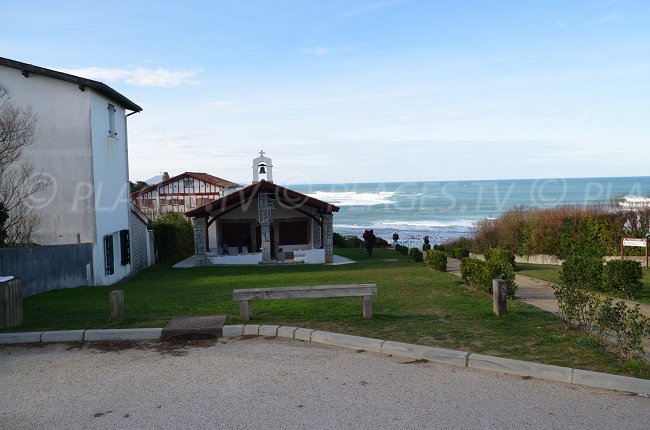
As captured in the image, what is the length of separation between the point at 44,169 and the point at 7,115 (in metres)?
1.81

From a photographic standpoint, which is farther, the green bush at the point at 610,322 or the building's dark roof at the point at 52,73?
the building's dark roof at the point at 52,73

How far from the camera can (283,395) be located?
6035 mm

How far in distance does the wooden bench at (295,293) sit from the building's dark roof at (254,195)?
56.2 ft

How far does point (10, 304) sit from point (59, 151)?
9488mm

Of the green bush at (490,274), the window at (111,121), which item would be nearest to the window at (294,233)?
the window at (111,121)

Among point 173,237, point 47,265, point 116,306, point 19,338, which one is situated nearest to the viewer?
point 19,338

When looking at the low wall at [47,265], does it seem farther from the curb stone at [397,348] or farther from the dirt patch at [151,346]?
the dirt patch at [151,346]

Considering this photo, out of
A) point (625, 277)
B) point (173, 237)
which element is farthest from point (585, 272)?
point (173, 237)

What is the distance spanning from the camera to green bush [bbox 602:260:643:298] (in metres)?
12.9

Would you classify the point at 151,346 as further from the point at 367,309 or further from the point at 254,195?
the point at 254,195

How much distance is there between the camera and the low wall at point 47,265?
45.5 feet

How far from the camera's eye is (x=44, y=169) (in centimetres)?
1773

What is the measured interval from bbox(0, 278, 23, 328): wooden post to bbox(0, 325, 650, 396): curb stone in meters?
0.74

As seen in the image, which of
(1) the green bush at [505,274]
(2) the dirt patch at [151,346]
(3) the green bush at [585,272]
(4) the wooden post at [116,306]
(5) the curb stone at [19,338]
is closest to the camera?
(2) the dirt patch at [151,346]
